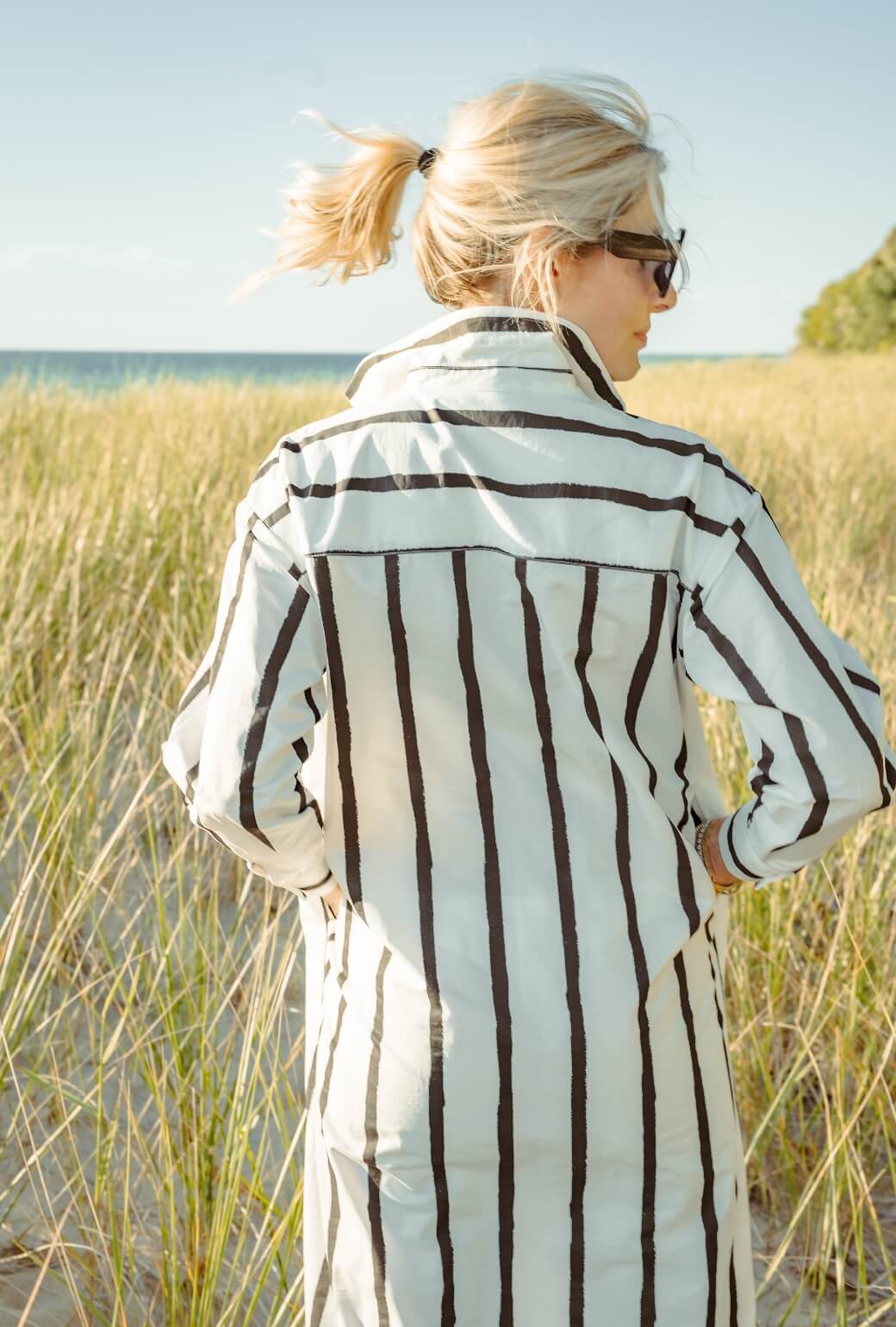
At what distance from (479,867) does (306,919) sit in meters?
0.24

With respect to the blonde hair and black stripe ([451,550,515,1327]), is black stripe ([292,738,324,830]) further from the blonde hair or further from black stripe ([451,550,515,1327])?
the blonde hair

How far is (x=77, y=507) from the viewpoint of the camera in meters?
3.44

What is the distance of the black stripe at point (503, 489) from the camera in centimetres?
84

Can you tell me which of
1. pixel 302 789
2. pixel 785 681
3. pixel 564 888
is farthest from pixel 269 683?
pixel 785 681

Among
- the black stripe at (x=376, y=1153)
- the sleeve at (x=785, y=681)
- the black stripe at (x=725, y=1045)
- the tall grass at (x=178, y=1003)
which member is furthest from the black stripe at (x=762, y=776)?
the tall grass at (x=178, y=1003)

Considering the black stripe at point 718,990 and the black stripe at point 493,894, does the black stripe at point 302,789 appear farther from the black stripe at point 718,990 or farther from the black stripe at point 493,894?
the black stripe at point 718,990

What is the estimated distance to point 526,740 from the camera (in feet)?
2.90

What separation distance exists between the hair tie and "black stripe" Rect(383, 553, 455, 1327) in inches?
15.6

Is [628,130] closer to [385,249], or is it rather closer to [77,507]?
[385,249]

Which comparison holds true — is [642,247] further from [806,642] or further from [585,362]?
[806,642]

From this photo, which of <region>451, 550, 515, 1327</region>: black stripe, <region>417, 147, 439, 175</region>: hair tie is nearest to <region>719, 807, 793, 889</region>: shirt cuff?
<region>451, 550, 515, 1327</region>: black stripe

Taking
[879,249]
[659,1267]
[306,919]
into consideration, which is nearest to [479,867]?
[306,919]

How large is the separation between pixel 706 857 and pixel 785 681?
0.74 ft

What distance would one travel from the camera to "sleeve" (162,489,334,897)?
0.88 m
